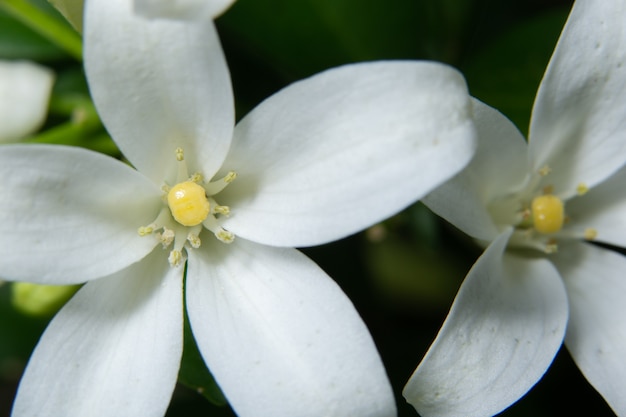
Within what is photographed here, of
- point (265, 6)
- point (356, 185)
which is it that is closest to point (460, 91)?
point (356, 185)

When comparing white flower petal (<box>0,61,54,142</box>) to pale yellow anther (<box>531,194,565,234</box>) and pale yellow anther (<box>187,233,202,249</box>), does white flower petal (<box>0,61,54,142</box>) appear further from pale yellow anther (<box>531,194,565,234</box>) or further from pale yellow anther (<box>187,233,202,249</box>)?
pale yellow anther (<box>531,194,565,234</box>)

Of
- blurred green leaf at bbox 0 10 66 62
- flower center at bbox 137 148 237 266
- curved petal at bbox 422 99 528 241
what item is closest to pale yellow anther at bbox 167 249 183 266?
flower center at bbox 137 148 237 266

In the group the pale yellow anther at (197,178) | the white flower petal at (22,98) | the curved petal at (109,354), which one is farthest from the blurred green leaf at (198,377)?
the white flower petal at (22,98)

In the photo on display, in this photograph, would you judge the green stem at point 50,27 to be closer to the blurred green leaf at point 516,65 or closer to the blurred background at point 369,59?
the blurred background at point 369,59

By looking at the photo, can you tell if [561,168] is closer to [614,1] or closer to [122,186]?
[614,1]

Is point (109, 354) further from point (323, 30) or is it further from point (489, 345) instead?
point (323, 30)

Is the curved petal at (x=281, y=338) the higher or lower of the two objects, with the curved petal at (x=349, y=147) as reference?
lower
